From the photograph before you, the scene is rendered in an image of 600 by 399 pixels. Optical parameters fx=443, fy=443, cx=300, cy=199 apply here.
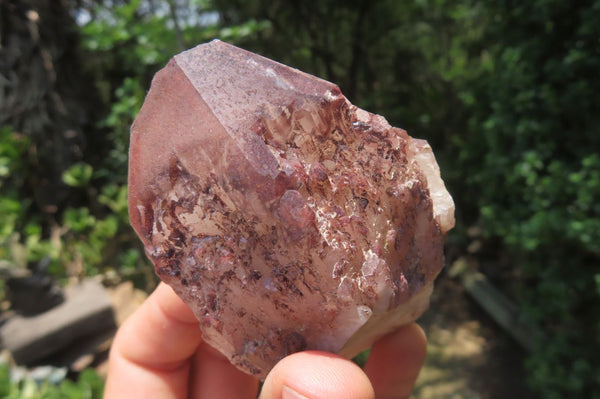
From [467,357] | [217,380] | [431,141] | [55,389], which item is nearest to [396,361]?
[217,380]

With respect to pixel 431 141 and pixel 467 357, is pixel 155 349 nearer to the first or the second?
pixel 467 357

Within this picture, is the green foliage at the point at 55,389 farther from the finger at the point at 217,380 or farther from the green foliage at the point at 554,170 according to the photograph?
the green foliage at the point at 554,170

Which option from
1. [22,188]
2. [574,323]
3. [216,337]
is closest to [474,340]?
[574,323]

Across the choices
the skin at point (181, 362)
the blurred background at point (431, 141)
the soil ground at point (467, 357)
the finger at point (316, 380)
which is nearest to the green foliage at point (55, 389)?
the blurred background at point (431, 141)

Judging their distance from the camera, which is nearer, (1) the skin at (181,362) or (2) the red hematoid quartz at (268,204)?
(2) the red hematoid quartz at (268,204)

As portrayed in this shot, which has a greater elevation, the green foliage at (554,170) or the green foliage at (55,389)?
the green foliage at (554,170)

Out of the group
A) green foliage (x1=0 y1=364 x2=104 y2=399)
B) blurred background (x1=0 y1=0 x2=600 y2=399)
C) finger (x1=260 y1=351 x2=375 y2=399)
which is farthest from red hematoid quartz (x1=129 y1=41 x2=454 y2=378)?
green foliage (x1=0 y1=364 x2=104 y2=399)
